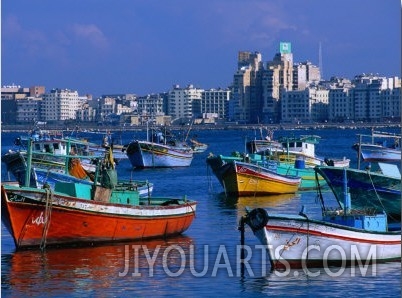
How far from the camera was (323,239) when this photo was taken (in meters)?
21.8

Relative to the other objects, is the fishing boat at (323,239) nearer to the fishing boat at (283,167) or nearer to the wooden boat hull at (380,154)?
the fishing boat at (283,167)

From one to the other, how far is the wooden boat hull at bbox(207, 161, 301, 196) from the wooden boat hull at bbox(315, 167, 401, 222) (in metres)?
14.7

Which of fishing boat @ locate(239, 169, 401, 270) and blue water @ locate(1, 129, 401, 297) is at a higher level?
fishing boat @ locate(239, 169, 401, 270)

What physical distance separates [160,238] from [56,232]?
3164 millimetres

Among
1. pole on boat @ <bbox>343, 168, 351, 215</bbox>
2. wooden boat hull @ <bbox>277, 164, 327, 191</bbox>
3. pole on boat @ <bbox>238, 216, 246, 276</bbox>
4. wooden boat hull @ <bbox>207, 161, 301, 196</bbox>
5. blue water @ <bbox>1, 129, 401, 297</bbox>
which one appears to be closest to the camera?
blue water @ <bbox>1, 129, 401, 297</bbox>

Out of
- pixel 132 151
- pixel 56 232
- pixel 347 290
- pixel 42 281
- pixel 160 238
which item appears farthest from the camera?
pixel 132 151

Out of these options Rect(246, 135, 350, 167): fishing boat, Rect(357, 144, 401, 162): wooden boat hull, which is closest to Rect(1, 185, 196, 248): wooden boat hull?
Rect(246, 135, 350, 167): fishing boat

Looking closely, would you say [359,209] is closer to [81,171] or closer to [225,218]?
[225,218]

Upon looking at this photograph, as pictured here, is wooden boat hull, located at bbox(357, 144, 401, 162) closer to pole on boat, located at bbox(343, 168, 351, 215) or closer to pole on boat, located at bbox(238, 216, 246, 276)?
pole on boat, located at bbox(343, 168, 351, 215)

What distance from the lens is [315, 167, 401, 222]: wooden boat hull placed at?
82.5ft

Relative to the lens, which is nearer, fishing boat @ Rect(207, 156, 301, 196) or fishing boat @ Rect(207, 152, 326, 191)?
fishing boat @ Rect(207, 156, 301, 196)

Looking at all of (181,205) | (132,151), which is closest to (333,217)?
(181,205)

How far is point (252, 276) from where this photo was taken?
71.7 ft

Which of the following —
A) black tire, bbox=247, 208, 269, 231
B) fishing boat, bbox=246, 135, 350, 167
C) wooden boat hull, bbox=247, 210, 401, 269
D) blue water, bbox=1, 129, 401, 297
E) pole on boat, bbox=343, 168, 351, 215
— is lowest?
blue water, bbox=1, 129, 401, 297
